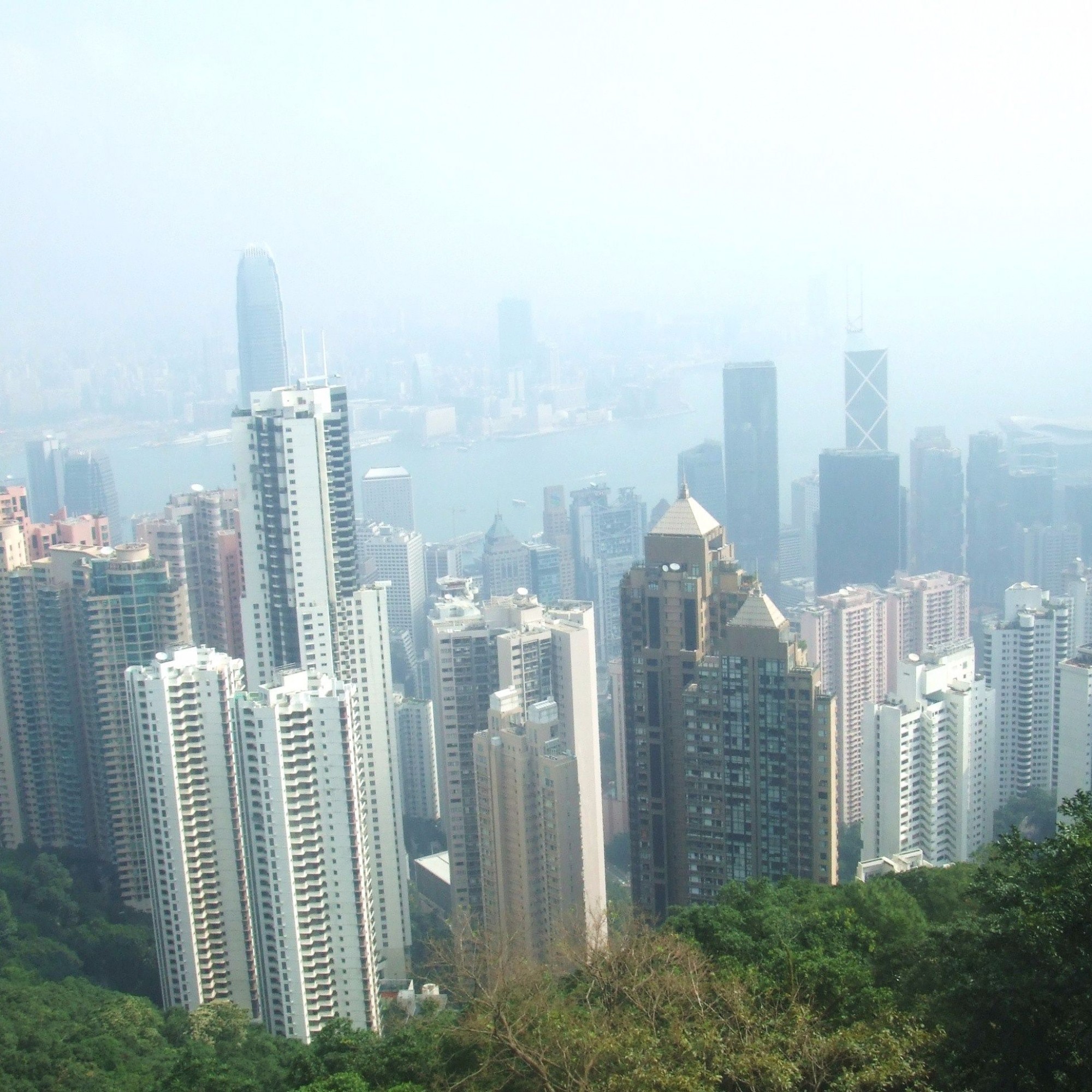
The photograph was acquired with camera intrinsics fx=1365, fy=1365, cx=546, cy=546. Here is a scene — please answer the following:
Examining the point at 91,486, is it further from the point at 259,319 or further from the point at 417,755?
the point at 417,755

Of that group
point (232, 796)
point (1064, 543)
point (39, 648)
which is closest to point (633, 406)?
point (1064, 543)

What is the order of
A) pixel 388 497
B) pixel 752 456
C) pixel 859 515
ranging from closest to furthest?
pixel 388 497
pixel 752 456
pixel 859 515

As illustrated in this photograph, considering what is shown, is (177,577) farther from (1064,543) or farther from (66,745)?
(1064,543)

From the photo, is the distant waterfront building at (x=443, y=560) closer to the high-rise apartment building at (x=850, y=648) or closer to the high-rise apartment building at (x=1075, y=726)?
the high-rise apartment building at (x=850, y=648)

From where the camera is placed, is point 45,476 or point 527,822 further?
point 45,476

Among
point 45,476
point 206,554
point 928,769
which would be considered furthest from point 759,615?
point 45,476

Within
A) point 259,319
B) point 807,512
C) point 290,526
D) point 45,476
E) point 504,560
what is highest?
point 259,319
